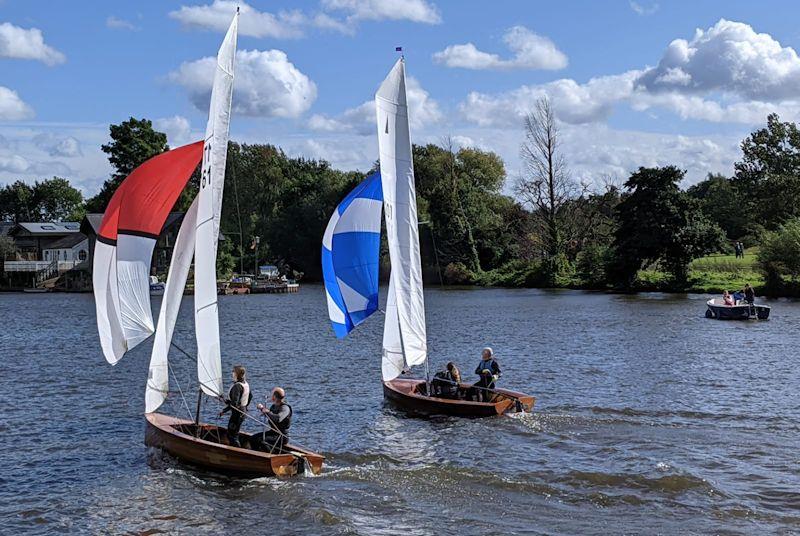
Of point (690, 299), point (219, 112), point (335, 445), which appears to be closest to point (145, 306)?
point (219, 112)

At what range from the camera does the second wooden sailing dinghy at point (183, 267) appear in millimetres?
16594

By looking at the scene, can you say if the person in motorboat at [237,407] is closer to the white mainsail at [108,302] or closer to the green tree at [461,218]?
the white mainsail at [108,302]

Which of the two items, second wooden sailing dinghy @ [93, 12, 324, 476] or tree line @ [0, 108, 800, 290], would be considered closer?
second wooden sailing dinghy @ [93, 12, 324, 476]

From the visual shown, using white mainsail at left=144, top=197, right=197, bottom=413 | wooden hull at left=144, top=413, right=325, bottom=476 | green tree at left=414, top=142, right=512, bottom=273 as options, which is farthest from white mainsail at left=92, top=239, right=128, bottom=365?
green tree at left=414, top=142, right=512, bottom=273

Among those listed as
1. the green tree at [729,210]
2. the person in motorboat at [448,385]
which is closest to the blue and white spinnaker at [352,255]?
the person in motorboat at [448,385]

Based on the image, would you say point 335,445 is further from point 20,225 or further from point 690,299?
point 20,225

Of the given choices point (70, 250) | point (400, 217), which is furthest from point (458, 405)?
point (70, 250)

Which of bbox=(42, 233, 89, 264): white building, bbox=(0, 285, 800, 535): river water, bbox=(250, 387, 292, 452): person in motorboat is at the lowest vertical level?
bbox=(0, 285, 800, 535): river water

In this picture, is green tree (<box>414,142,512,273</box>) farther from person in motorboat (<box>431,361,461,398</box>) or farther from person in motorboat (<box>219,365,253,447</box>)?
person in motorboat (<box>219,365,253,447</box>)

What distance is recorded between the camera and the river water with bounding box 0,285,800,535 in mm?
15141

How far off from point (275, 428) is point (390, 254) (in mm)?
7235

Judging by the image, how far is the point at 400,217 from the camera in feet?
76.3

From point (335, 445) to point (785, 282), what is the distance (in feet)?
165

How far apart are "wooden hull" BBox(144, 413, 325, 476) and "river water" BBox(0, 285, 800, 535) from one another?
0.85 feet
